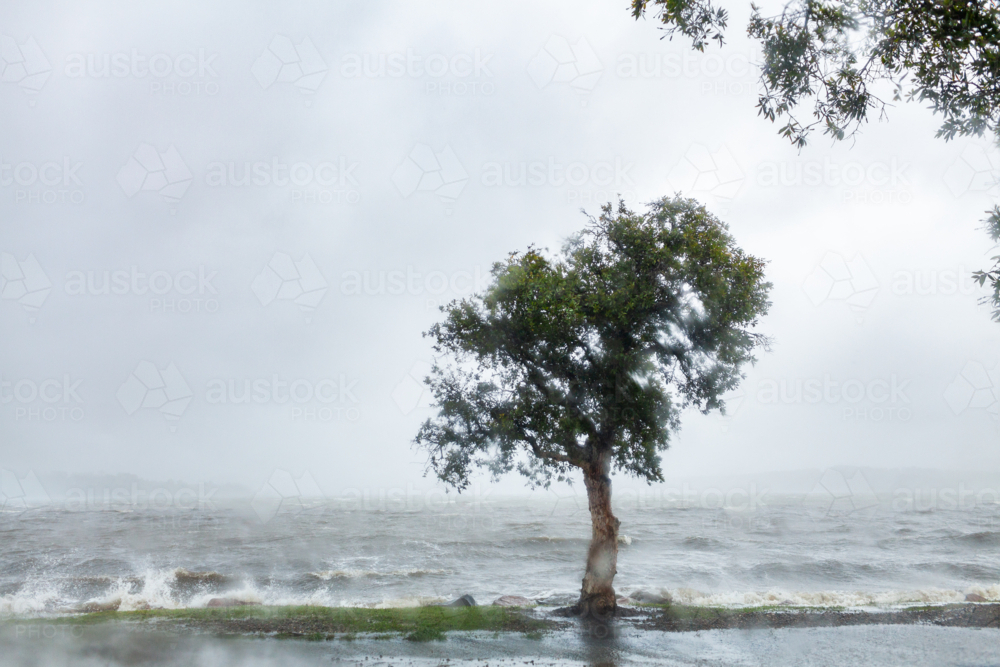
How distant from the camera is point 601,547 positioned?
18.0 meters

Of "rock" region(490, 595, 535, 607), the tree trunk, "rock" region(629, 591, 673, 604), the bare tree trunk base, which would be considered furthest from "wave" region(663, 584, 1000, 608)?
"rock" region(490, 595, 535, 607)

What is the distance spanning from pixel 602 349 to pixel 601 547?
5.93m

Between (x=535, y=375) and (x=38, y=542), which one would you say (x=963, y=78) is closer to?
(x=535, y=375)

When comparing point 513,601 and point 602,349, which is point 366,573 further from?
point 602,349

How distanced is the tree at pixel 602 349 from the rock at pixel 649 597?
5723 millimetres

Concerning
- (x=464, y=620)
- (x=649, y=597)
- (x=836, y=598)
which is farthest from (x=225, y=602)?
(x=836, y=598)

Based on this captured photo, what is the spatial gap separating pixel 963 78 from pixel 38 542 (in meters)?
62.2

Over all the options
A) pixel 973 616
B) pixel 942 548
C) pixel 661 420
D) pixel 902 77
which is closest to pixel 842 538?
pixel 942 548

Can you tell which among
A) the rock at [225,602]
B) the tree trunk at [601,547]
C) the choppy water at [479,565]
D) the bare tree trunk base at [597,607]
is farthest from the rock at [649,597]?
the rock at [225,602]

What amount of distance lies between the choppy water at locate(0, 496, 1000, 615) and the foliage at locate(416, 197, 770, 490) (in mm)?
8092

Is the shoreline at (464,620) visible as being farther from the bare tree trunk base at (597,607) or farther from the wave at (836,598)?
the wave at (836,598)

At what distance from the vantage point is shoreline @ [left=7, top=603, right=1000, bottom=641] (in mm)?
15633

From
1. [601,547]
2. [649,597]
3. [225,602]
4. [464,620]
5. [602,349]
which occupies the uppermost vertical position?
[602,349]

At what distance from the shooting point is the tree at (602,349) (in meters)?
16.8
